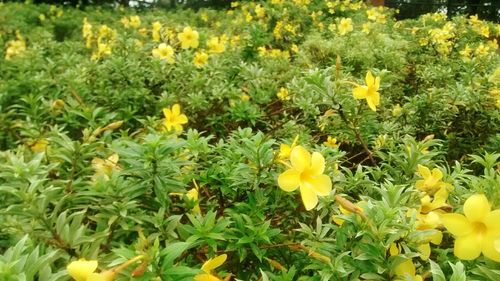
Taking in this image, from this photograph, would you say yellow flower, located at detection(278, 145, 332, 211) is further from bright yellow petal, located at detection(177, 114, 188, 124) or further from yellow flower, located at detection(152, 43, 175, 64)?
yellow flower, located at detection(152, 43, 175, 64)

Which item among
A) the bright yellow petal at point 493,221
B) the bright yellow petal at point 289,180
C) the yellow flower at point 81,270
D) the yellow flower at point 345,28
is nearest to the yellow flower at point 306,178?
the bright yellow petal at point 289,180

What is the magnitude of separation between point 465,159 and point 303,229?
53.1 inches

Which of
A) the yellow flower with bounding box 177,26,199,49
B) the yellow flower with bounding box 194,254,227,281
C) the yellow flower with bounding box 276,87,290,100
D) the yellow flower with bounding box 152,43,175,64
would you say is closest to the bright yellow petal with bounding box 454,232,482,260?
the yellow flower with bounding box 194,254,227,281

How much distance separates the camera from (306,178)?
108 cm

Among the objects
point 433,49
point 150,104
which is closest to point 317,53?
point 433,49

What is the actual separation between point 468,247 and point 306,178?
0.35 meters

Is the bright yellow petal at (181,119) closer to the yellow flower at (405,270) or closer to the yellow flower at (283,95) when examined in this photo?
the yellow flower at (283,95)

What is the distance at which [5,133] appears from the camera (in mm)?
2211

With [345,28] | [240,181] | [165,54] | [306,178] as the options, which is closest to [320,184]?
[306,178]

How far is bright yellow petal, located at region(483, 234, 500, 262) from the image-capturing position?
0.85 meters

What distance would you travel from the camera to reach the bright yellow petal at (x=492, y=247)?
0.85m

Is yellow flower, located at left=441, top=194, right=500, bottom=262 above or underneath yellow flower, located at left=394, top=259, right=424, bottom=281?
above

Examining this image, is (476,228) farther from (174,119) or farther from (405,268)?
(174,119)

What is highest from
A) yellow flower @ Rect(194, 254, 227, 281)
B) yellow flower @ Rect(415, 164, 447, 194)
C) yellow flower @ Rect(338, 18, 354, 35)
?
yellow flower @ Rect(415, 164, 447, 194)
